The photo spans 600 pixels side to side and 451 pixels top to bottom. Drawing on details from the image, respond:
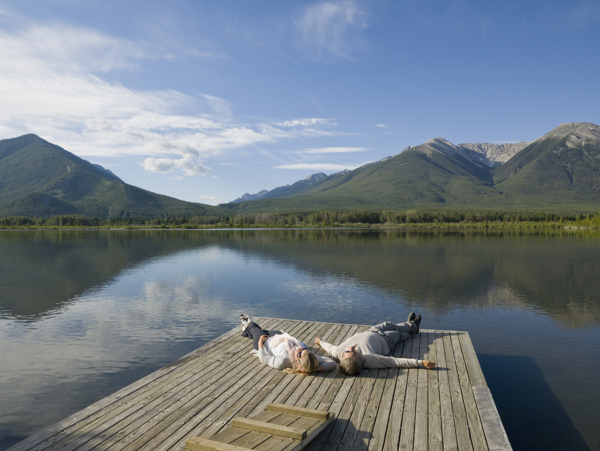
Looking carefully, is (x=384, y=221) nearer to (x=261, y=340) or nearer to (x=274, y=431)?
(x=261, y=340)

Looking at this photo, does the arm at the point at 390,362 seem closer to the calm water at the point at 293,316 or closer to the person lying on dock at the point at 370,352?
the person lying on dock at the point at 370,352

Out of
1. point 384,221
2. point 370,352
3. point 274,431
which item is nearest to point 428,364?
point 370,352

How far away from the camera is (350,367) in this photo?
9.23m

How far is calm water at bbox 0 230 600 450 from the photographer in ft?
33.8

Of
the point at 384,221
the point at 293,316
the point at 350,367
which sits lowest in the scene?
the point at 293,316

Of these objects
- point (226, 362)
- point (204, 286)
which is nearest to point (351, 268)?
point (204, 286)

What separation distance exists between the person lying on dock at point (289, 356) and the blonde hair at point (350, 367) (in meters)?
0.32

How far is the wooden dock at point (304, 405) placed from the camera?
21.4ft

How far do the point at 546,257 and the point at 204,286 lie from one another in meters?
37.9

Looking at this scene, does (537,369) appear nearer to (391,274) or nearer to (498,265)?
(391,274)

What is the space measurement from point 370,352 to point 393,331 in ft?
7.02

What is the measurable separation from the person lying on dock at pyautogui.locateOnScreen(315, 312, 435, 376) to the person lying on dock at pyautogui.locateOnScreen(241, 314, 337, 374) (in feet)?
1.63

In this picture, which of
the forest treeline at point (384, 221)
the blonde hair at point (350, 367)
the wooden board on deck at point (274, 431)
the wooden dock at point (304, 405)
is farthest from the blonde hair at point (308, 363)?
the forest treeline at point (384, 221)

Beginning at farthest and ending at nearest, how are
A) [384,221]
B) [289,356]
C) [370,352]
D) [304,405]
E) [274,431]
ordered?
[384,221] → [370,352] → [289,356] → [304,405] → [274,431]
